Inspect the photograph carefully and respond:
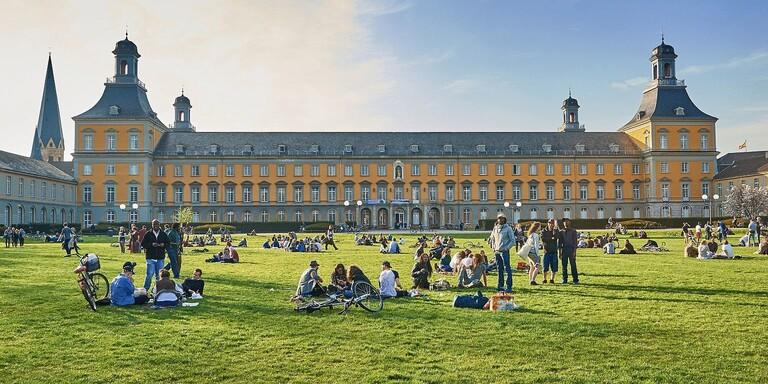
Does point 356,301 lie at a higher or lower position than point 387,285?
lower

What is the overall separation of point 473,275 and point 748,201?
197ft

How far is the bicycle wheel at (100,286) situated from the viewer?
14.0 meters

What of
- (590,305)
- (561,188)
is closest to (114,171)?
(561,188)

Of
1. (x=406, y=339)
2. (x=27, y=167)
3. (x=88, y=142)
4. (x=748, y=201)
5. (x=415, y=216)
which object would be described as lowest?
(x=406, y=339)

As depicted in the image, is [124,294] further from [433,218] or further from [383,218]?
[433,218]

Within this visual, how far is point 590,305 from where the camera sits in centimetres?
1319

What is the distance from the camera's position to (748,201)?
216 ft

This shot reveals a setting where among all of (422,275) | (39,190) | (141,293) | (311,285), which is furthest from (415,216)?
(141,293)

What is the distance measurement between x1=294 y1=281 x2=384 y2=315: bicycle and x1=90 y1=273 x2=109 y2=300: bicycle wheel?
452 cm

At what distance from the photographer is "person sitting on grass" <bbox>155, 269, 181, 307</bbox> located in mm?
13195

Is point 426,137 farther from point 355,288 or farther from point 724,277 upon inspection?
point 355,288

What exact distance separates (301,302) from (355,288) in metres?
1.24

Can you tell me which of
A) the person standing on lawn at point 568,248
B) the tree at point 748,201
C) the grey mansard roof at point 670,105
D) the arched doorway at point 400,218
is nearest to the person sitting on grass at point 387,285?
the person standing on lawn at point 568,248

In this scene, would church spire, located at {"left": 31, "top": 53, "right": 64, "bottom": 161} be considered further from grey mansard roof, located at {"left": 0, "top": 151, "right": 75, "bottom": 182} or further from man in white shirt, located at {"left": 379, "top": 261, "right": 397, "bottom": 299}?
man in white shirt, located at {"left": 379, "top": 261, "right": 397, "bottom": 299}
